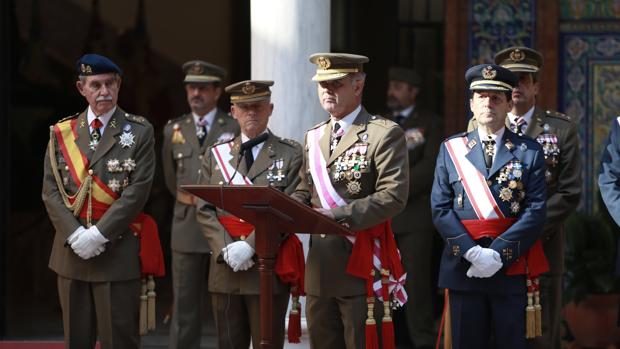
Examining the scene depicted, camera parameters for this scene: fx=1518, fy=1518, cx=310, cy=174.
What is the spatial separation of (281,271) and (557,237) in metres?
1.71

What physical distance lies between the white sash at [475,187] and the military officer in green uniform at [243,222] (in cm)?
95

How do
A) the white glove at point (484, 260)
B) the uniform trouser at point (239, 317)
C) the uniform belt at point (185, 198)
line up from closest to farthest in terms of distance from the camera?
the white glove at point (484, 260) → the uniform trouser at point (239, 317) → the uniform belt at point (185, 198)

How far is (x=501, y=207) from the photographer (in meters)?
7.73

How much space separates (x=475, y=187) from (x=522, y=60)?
4.17 feet

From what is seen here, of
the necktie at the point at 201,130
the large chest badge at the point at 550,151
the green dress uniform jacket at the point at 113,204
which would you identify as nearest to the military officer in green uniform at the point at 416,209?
the necktie at the point at 201,130

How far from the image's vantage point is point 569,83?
11188 millimetres

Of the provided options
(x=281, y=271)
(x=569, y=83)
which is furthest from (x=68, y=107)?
(x=281, y=271)

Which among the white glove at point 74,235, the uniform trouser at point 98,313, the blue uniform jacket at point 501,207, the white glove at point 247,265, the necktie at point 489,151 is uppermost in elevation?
the necktie at point 489,151

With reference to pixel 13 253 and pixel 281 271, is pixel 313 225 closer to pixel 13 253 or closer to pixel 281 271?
pixel 281 271

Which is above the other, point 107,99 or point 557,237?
point 107,99

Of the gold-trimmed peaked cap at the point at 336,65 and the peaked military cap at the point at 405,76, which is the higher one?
the gold-trimmed peaked cap at the point at 336,65

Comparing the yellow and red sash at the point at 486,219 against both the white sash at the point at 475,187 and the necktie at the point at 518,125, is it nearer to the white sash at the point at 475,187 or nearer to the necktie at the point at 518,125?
the white sash at the point at 475,187

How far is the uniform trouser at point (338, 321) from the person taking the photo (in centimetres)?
765

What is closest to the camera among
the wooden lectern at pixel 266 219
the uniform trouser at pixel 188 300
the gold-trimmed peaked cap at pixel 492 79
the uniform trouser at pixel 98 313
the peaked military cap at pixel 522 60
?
the wooden lectern at pixel 266 219
